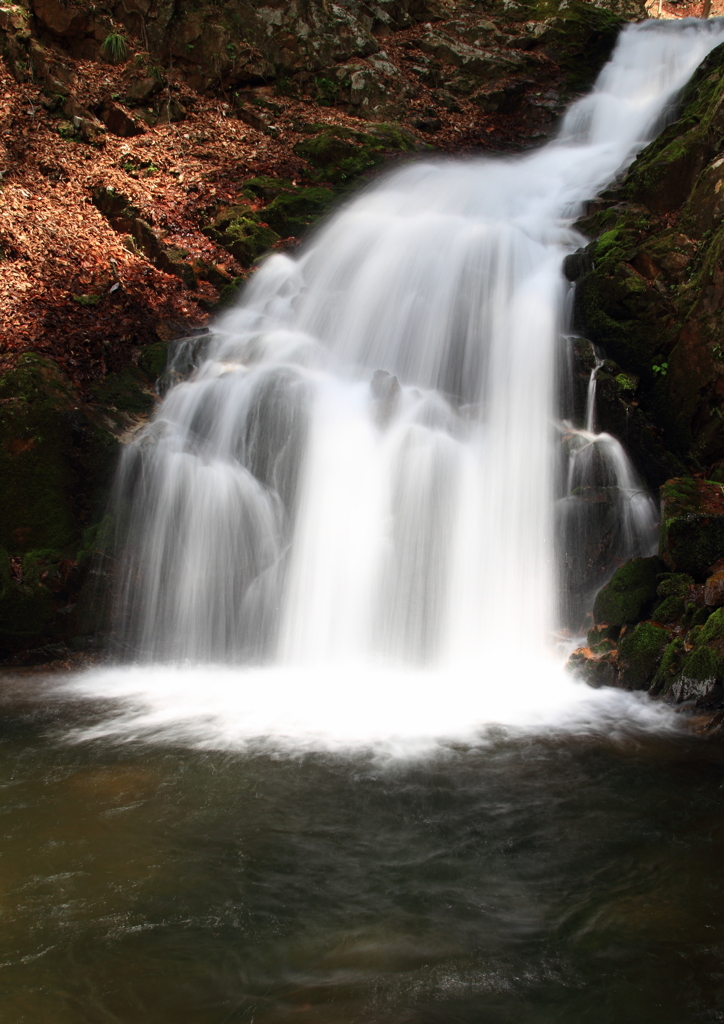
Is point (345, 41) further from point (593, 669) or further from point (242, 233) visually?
point (593, 669)

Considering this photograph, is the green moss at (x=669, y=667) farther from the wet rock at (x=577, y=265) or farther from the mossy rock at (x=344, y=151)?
the mossy rock at (x=344, y=151)

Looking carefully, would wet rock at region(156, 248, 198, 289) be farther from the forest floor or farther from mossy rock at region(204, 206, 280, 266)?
mossy rock at region(204, 206, 280, 266)

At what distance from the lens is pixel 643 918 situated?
297 cm

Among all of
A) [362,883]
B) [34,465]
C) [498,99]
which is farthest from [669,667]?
[498,99]

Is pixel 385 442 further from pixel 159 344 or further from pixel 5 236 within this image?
pixel 5 236

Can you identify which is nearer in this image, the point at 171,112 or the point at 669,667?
the point at 669,667

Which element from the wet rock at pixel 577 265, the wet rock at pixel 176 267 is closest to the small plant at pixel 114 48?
the wet rock at pixel 176 267

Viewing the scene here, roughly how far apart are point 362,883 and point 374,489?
502 cm

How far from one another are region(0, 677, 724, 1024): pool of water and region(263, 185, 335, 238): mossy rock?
10.1 meters

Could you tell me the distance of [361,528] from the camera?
761 centimetres

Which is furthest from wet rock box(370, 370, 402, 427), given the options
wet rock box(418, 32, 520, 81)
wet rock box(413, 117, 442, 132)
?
wet rock box(418, 32, 520, 81)

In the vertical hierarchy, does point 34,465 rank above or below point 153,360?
below

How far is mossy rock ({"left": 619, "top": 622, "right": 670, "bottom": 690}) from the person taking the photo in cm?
594

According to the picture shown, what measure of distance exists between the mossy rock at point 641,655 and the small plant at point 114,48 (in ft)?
46.4
